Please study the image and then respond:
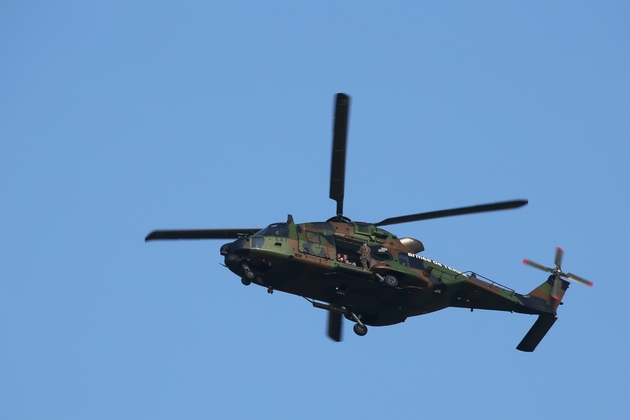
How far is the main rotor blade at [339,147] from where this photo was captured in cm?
3500

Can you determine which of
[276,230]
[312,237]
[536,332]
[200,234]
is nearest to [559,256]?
[536,332]

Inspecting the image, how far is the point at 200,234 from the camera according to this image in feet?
125

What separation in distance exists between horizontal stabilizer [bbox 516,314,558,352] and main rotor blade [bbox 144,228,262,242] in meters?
13.8

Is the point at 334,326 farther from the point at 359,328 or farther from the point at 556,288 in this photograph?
the point at 556,288

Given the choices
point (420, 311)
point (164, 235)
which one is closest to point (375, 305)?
point (420, 311)

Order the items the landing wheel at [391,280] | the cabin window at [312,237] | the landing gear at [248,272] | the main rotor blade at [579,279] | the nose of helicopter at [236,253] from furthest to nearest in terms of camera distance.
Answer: the main rotor blade at [579,279], the landing wheel at [391,280], the cabin window at [312,237], the landing gear at [248,272], the nose of helicopter at [236,253]

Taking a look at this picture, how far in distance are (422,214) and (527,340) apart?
32.2 ft

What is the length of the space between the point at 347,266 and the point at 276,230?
3010 mm

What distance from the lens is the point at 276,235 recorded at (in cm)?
3644

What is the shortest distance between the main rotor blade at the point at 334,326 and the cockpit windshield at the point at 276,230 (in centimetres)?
566

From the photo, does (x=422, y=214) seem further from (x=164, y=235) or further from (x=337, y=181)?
(x=164, y=235)

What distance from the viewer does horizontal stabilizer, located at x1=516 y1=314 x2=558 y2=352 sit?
4331 centimetres

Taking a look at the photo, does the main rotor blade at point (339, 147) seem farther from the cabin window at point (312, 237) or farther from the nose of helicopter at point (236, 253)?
the nose of helicopter at point (236, 253)

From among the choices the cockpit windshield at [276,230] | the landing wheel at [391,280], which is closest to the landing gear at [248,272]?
the cockpit windshield at [276,230]
